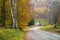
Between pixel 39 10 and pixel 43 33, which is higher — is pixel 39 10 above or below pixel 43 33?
above

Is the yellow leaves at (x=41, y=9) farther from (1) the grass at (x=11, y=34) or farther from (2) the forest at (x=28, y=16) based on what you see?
(1) the grass at (x=11, y=34)

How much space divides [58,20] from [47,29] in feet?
0.62

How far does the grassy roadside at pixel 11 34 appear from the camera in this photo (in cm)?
222

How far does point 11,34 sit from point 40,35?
402 mm

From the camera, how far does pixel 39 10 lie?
2600mm

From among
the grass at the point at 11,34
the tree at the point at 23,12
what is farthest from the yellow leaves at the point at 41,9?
the grass at the point at 11,34

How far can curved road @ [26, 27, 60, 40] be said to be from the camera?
8.20ft

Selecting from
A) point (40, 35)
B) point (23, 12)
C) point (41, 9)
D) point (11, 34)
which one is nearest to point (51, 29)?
point (40, 35)

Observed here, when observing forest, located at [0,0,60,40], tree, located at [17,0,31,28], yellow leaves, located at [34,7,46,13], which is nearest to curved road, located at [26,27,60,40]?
forest, located at [0,0,60,40]

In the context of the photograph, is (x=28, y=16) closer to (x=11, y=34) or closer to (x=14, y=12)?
(x=14, y=12)

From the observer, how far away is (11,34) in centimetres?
235

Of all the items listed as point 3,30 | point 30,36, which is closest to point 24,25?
point 30,36

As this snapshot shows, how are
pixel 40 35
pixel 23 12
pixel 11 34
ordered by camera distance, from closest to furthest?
pixel 11 34 → pixel 40 35 → pixel 23 12

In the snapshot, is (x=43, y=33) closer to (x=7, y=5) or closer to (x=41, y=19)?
(x=41, y=19)
